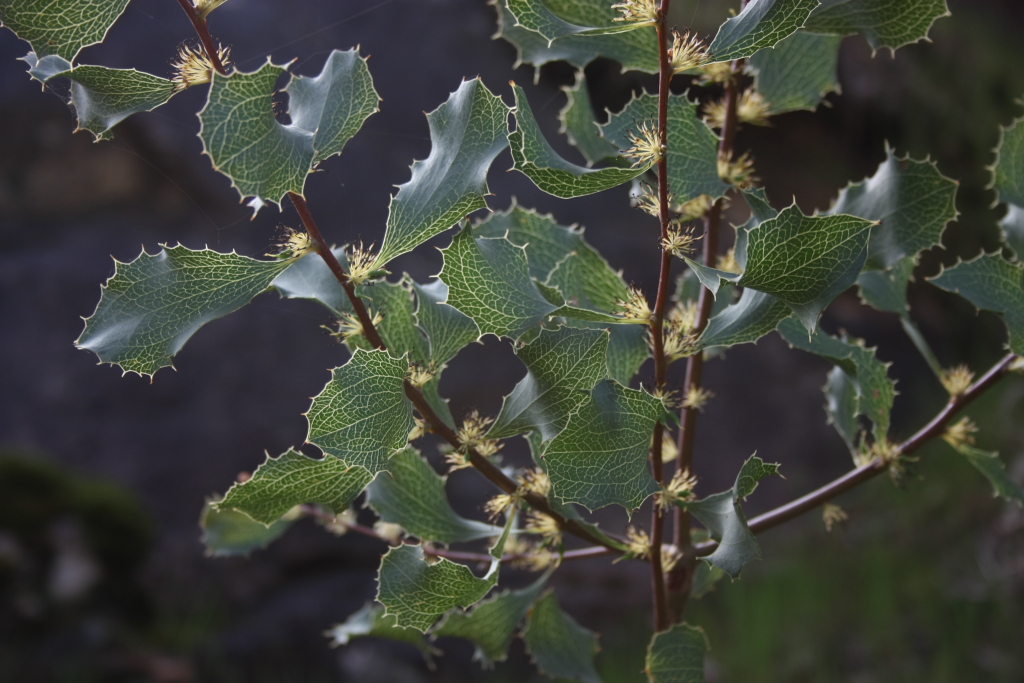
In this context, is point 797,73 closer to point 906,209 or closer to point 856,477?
point 906,209

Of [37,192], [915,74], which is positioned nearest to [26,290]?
[37,192]

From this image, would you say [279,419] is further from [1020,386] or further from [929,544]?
[1020,386]

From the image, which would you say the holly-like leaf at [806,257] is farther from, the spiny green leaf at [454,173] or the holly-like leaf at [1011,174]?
the holly-like leaf at [1011,174]

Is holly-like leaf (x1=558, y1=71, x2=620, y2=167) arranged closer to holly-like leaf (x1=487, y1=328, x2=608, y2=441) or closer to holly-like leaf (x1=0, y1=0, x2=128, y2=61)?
holly-like leaf (x1=487, y1=328, x2=608, y2=441)

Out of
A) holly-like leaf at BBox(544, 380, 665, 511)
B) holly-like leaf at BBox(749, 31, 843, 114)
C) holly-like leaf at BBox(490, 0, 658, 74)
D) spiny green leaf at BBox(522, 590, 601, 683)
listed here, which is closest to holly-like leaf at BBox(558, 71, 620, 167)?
holly-like leaf at BBox(490, 0, 658, 74)

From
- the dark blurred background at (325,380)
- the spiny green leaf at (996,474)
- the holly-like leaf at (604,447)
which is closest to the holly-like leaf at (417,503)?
the holly-like leaf at (604,447)

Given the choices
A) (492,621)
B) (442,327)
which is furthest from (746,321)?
(492,621)
